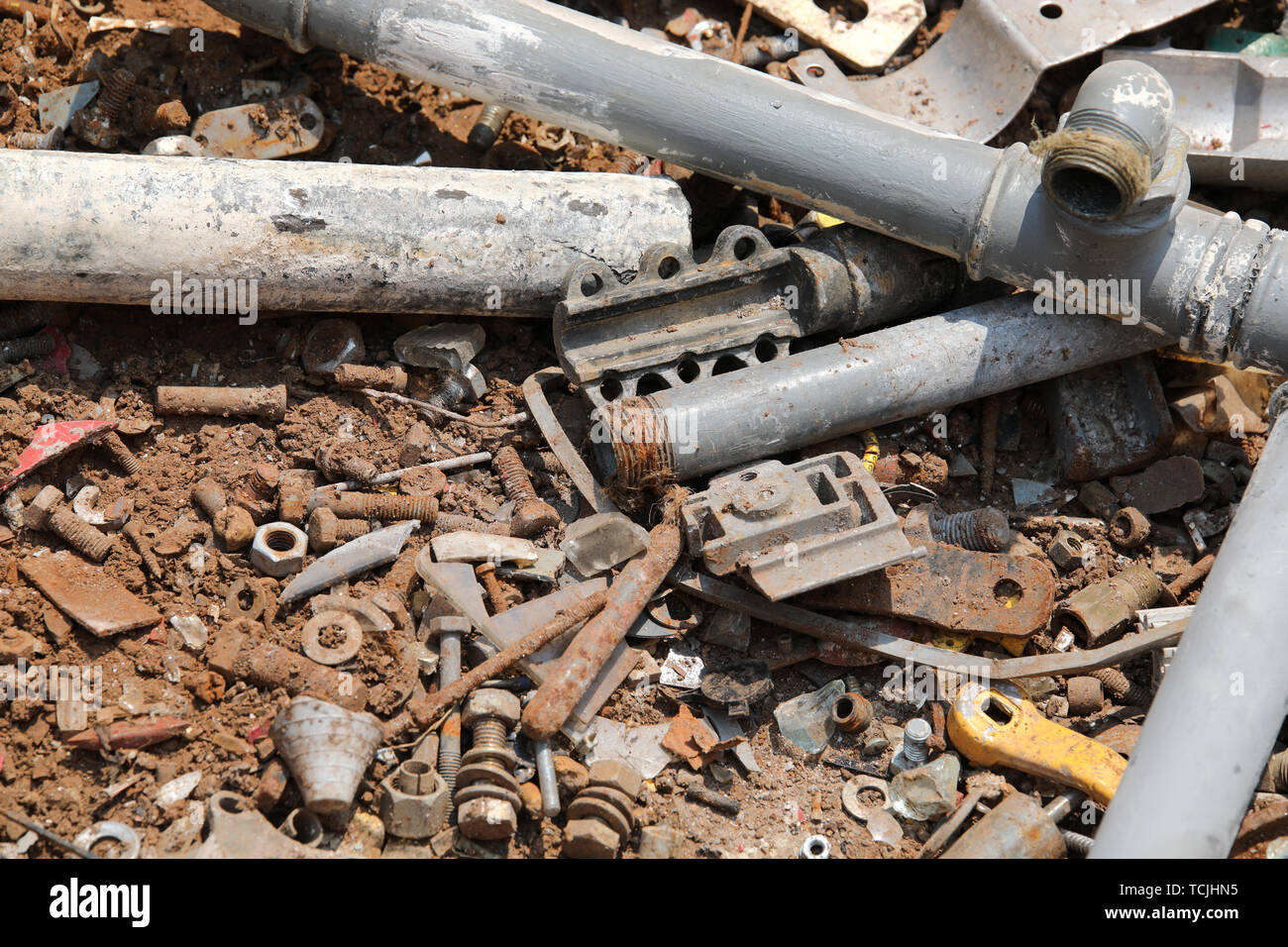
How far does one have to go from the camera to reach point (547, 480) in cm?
459

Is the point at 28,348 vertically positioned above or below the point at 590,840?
above

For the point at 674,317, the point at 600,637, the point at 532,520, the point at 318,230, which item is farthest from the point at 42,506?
the point at 674,317

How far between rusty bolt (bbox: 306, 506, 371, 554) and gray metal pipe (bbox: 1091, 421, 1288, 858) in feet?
9.20

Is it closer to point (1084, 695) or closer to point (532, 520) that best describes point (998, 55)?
point (1084, 695)

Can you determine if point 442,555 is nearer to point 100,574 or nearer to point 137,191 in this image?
point 100,574

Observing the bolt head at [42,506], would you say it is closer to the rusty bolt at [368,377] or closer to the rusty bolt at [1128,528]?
the rusty bolt at [368,377]

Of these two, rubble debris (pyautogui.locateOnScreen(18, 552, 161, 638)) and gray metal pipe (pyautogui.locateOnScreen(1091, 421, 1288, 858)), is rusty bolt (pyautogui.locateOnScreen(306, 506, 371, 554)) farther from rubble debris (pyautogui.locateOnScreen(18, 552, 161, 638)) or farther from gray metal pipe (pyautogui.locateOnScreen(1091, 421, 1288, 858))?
gray metal pipe (pyautogui.locateOnScreen(1091, 421, 1288, 858))

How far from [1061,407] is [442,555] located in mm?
2744

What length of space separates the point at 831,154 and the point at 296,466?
2.59 m

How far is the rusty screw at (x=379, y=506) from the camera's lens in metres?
4.30

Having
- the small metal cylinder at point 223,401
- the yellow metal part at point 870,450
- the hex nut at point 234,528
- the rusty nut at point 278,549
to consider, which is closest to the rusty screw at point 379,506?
the rusty nut at point 278,549

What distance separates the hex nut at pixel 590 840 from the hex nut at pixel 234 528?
169cm

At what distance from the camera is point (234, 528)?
13.5 feet

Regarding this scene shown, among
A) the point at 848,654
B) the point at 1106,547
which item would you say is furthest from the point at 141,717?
the point at 1106,547
